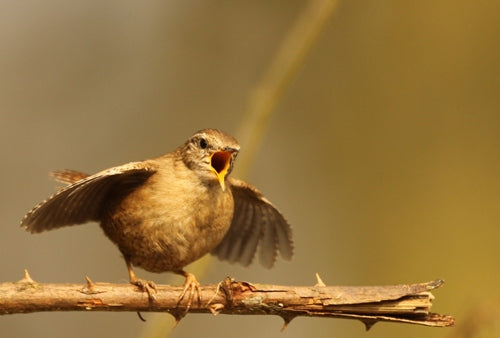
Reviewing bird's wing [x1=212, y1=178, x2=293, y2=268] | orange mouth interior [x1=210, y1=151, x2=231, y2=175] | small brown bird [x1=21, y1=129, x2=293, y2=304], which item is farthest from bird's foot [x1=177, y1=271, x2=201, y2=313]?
bird's wing [x1=212, y1=178, x2=293, y2=268]

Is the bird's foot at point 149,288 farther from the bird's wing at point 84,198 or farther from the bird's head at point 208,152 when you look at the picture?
the bird's head at point 208,152

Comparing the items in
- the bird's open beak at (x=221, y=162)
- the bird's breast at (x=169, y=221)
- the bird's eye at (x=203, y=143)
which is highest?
the bird's eye at (x=203, y=143)

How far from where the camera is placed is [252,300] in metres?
2.78

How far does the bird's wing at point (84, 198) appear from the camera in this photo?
9.82ft

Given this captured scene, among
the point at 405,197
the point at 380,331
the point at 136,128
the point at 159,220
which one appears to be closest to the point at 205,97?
the point at 136,128

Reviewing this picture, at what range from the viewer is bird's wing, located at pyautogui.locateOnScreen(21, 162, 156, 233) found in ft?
9.82

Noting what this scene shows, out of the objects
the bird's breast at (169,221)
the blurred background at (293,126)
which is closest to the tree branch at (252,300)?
the bird's breast at (169,221)

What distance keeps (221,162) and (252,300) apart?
78 cm

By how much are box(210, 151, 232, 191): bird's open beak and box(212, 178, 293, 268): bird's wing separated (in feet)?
0.68

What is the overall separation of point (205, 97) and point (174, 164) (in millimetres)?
3465

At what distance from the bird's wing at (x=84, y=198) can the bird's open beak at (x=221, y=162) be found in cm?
27

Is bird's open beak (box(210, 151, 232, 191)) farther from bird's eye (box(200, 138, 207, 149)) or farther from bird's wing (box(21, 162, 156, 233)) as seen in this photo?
bird's wing (box(21, 162, 156, 233))

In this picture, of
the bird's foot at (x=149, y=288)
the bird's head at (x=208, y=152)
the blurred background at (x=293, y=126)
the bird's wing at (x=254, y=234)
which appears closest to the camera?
the bird's foot at (x=149, y=288)

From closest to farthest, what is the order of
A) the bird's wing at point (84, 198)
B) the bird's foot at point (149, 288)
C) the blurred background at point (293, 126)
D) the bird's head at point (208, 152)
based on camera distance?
1. the bird's foot at point (149, 288)
2. the bird's wing at point (84, 198)
3. the bird's head at point (208, 152)
4. the blurred background at point (293, 126)
